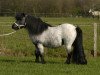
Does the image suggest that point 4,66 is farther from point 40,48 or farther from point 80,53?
point 80,53

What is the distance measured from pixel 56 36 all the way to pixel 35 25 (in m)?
0.88

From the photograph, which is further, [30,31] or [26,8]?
[26,8]

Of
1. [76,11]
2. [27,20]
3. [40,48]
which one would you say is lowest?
[76,11]

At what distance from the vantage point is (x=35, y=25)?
13.5m

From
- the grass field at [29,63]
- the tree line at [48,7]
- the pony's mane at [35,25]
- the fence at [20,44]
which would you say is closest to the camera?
the grass field at [29,63]

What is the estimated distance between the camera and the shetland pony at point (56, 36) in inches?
524

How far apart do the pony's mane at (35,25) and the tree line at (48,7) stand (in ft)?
132

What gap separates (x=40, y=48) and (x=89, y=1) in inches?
1958

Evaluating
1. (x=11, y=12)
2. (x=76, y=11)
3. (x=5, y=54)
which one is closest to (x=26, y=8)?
(x=11, y=12)

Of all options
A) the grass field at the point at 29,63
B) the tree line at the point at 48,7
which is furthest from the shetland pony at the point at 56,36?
the tree line at the point at 48,7

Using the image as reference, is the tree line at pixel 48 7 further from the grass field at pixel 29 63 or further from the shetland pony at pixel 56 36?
the shetland pony at pixel 56 36

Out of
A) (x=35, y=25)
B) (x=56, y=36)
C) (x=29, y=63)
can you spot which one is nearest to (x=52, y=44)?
(x=56, y=36)

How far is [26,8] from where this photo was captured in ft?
182

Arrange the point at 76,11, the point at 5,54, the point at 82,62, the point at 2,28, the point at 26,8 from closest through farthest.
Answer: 1. the point at 82,62
2. the point at 5,54
3. the point at 2,28
4. the point at 26,8
5. the point at 76,11
